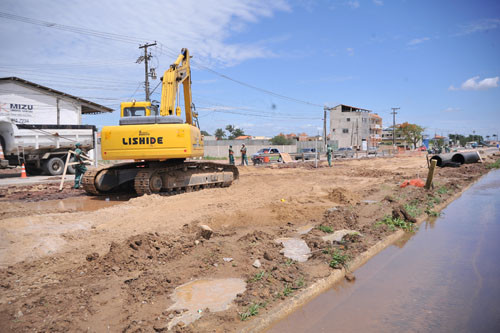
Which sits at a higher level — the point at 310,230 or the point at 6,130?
the point at 6,130

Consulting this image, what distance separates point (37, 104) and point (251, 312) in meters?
32.4

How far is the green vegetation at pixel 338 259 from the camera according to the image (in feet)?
16.5

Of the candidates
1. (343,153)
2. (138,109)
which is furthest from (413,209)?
(343,153)

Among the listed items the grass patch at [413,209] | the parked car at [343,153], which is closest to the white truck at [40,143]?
the grass patch at [413,209]

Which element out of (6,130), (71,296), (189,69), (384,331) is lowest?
(384,331)

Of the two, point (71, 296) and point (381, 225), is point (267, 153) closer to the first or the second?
point (381, 225)

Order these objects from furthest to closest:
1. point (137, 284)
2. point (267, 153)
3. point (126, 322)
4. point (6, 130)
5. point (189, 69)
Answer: point (267, 153) < point (6, 130) < point (189, 69) < point (137, 284) < point (126, 322)

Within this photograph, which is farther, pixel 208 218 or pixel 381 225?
pixel 208 218

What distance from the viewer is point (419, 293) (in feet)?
15.0

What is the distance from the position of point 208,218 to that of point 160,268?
302 cm

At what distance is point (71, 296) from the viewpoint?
3.98m

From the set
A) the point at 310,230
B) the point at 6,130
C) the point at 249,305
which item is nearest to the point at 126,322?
the point at 249,305

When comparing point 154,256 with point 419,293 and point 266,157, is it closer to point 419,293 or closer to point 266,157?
point 419,293

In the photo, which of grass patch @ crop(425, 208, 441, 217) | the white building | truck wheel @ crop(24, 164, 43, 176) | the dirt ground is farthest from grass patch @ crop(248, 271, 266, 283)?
the white building
